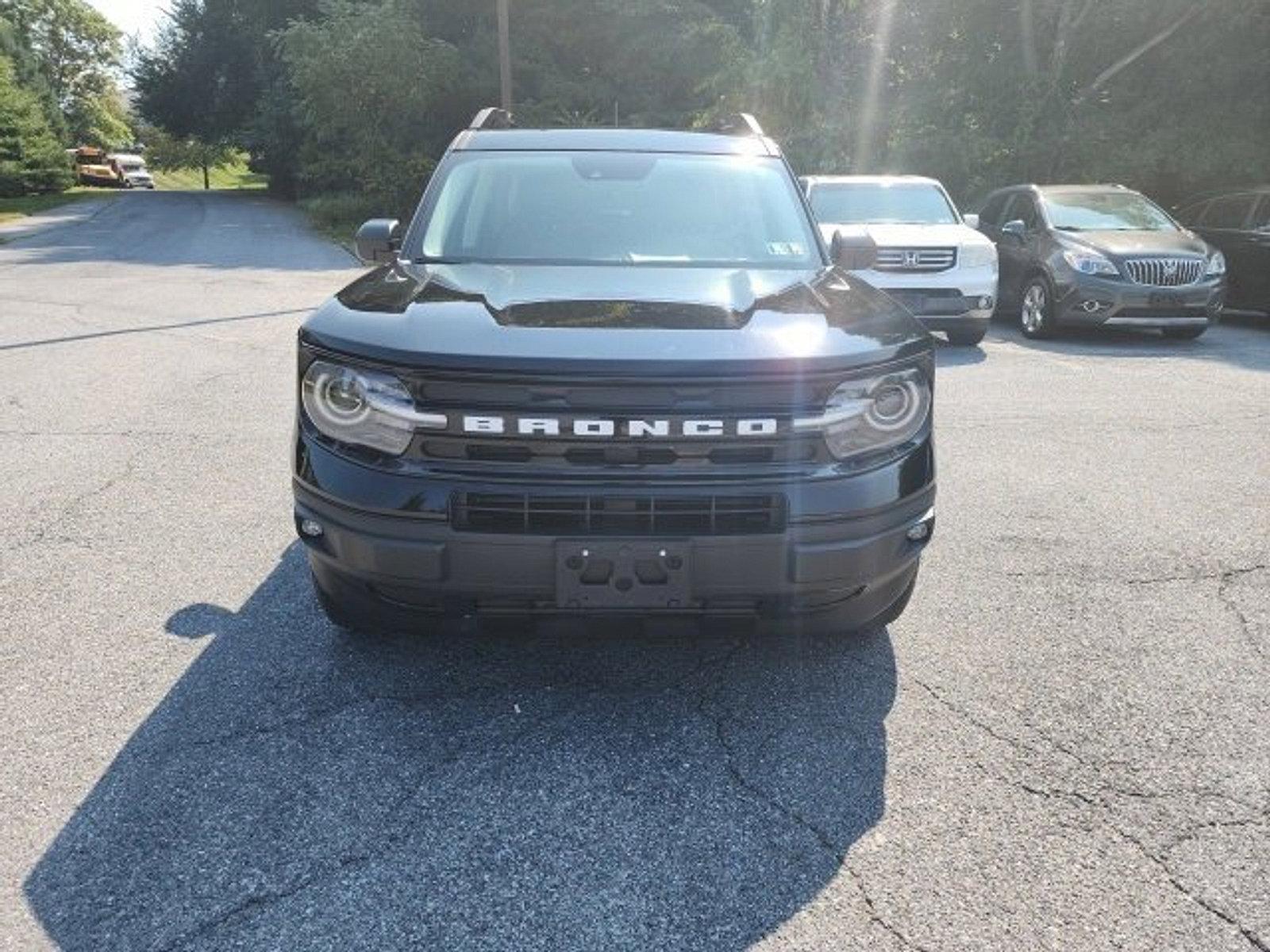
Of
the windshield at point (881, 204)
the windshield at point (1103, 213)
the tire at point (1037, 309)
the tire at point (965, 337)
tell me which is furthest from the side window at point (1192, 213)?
→ the tire at point (965, 337)

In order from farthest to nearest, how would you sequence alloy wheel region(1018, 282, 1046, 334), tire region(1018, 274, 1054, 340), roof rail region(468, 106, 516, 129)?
alloy wheel region(1018, 282, 1046, 334)
tire region(1018, 274, 1054, 340)
roof rail region(468, 106, 516, 129)

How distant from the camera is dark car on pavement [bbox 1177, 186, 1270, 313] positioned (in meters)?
12.4

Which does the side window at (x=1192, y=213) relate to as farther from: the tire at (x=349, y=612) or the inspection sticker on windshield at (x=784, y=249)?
the tire at (x=349, y=612)

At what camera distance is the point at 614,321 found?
294cm

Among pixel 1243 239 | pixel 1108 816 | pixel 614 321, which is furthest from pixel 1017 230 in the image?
pixel 1108 816

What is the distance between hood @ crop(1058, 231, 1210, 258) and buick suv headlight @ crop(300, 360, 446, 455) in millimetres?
9782

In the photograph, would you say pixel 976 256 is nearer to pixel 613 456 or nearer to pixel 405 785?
pixel 613 456

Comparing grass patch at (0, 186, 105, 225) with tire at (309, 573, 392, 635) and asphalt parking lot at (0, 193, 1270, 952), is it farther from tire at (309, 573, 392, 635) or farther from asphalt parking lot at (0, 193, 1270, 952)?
tire at (309, 573, 392, 635)

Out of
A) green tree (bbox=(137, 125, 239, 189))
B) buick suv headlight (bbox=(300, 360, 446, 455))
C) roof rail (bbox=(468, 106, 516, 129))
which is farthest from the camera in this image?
green tree (bbox=(137, 125, 239, 189))

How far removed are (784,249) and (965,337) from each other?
7.17m

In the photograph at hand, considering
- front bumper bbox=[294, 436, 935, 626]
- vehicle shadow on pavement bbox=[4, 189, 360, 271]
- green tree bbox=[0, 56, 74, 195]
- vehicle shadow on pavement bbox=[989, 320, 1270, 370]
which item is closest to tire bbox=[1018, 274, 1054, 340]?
vehicle shadow on pavement bbox=[989, 320, 1270, 370]

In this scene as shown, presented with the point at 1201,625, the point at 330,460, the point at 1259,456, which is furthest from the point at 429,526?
the point at 1259,456

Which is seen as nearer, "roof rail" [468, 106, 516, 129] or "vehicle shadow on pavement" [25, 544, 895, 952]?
"vehicle shadow on pavement" [25, 544, 895, 952]

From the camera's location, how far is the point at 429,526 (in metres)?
2.75
